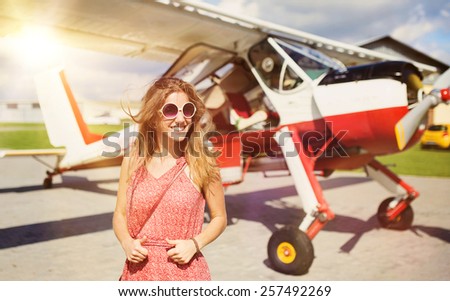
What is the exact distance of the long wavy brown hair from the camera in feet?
5.13

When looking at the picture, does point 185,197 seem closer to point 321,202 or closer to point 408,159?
point 321,202

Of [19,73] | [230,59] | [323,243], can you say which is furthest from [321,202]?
[19,73]

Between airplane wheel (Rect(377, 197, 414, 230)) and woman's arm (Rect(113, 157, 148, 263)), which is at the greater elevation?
woman's arm (Rect(113, 157, 148, 263))

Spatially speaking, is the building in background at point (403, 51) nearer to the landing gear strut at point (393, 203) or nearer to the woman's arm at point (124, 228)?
the landing gear strut at point (393, 203)

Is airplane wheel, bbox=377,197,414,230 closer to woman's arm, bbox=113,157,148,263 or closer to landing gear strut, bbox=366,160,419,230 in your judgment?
landing gear strut, bbox=366,160,419,230

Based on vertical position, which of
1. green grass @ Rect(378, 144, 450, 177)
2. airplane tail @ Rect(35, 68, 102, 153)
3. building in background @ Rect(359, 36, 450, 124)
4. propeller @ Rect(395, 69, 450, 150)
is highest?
building in background @ Rect(359, 36, 450, 124)

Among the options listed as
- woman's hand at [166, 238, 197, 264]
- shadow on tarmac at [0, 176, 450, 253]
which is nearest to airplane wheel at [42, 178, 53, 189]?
shadow on tarmac at [0, 176, 450, 253]

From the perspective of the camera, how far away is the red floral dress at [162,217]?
150cm

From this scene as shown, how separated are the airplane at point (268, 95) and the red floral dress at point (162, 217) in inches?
72.1

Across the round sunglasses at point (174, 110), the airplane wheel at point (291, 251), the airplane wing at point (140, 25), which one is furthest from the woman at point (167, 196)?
the airplane wing at point (140, 25)

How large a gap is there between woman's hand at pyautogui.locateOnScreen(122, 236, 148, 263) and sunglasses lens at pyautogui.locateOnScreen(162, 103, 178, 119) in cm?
53

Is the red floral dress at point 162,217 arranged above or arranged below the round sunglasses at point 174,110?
below

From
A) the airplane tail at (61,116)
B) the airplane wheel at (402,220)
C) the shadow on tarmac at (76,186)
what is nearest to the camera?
the airplane wheel at (402,220)

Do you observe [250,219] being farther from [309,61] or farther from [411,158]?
[411,158]
